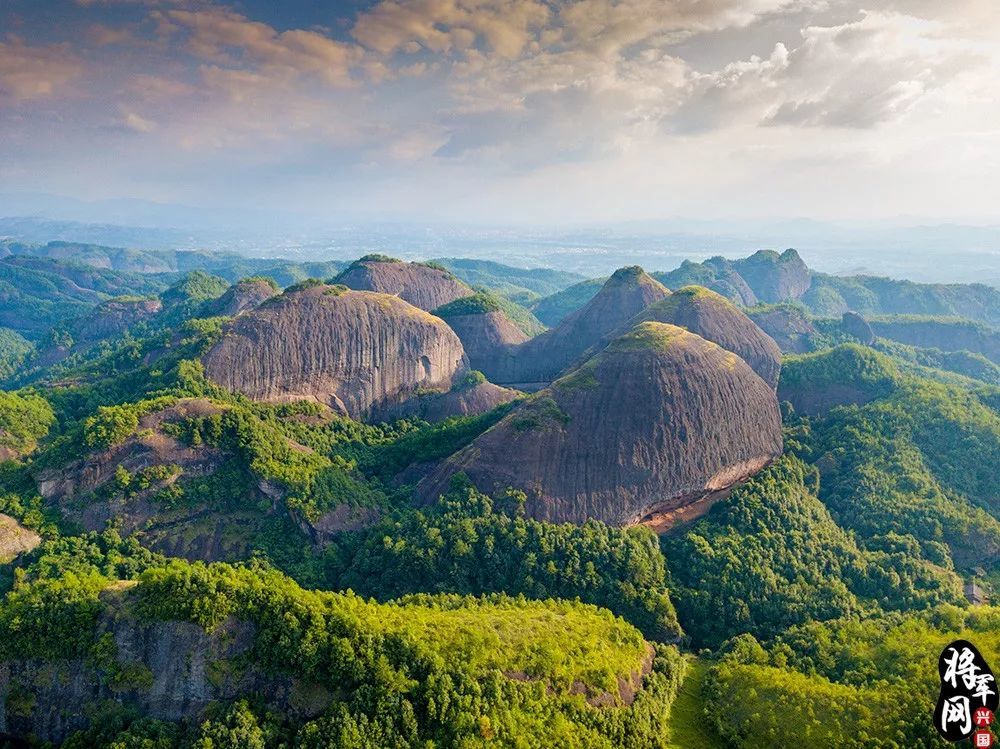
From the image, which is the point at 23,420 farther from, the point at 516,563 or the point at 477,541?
the point at 516,563

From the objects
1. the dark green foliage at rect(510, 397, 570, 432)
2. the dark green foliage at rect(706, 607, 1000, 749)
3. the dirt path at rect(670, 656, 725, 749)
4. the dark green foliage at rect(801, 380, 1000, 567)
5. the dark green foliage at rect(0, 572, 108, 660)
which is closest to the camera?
the dark green foliage at rect(0, 572, 108, 660)

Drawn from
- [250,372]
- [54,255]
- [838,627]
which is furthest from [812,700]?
[54,255]

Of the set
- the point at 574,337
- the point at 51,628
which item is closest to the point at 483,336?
the point at 574,337

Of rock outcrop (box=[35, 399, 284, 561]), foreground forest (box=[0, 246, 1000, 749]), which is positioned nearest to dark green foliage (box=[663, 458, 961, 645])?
foreground forest (box=[0, 246, 1000, 749])

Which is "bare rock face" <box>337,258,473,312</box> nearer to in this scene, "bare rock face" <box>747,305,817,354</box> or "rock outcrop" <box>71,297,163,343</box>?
"rock outcrop" <box>71,297,163,343</box>

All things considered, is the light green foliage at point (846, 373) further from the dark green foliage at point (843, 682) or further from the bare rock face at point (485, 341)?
the bare rock face at point (485, 341)

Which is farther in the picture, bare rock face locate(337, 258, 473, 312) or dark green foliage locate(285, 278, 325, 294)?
bare rock face locate(337, 258, 473, 312)

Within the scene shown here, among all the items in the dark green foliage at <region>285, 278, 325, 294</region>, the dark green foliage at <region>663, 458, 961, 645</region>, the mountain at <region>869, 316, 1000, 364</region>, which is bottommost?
the dark green foliage at <region>663, 458, 961, 645</region>
